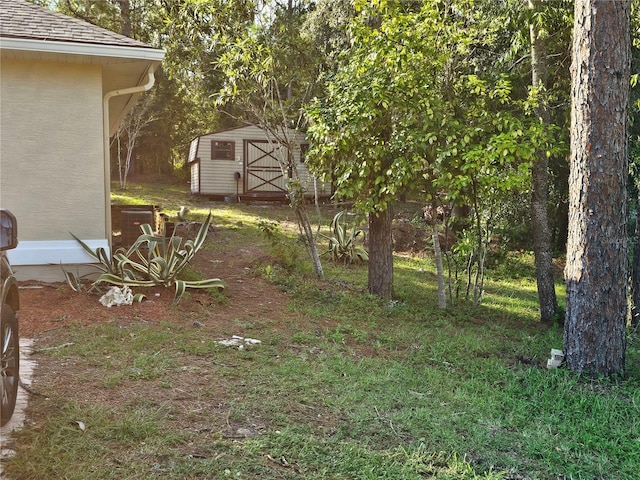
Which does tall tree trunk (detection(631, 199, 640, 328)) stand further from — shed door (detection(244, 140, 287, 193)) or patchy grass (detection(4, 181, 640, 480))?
shed door (detection(244, 140, 287, 193))

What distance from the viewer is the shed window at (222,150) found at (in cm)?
2098

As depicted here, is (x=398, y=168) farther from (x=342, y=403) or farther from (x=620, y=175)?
(x=342, y=403)

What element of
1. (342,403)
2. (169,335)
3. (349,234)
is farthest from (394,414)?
(349,234)

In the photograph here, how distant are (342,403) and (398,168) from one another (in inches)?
140

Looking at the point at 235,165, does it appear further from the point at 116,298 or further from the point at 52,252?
the point at 116,298

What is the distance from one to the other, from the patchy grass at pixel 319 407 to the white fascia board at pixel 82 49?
3.01 m

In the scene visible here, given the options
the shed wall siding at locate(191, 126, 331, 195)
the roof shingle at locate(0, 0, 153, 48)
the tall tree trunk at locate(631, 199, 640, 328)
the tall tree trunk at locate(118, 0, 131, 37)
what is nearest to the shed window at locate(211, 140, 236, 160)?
the shed wall siding at locate(191, 126, 331, 195)

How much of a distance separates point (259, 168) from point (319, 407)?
18.2 meters


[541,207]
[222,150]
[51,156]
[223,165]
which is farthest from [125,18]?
[541,207]

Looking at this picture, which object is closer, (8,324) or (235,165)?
(8,324)

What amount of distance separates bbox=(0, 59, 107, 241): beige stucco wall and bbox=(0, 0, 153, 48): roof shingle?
0.35m

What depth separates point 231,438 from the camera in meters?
2.97

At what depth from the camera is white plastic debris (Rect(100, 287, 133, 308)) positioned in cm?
568

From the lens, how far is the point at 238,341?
4.96 meters
